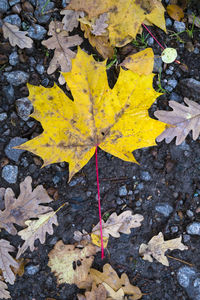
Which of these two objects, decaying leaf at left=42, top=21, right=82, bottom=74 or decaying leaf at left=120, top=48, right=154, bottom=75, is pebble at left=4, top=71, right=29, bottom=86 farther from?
decaying leaf at left=120, top=48, right=154, bottom=75

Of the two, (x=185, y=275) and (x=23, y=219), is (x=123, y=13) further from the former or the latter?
(x=185, y=275)

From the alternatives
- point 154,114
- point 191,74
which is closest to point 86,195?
point 154,114

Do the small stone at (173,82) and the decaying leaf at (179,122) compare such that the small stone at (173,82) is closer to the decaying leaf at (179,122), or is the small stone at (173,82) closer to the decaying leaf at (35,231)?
the decaying leaf at (179,122)

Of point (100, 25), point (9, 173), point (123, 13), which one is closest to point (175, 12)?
point (123, 13)

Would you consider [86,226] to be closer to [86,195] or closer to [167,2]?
[86,195]

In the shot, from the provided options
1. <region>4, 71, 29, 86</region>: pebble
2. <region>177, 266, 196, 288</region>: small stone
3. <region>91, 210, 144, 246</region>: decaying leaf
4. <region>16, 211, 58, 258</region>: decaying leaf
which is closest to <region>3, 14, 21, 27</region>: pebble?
<region>4, 71, 29, 86</region>: pebble

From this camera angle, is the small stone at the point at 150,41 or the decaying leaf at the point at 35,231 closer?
the decaying leaf at the point at 35,231

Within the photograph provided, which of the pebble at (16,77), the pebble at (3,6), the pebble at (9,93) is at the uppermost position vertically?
the pebble at (3,6)

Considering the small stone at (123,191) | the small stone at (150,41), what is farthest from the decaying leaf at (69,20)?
the small stone at (123,191)
